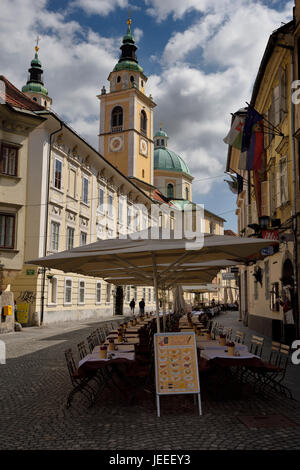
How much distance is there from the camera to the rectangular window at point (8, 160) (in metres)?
23.8

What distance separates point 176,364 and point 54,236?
2172 cm

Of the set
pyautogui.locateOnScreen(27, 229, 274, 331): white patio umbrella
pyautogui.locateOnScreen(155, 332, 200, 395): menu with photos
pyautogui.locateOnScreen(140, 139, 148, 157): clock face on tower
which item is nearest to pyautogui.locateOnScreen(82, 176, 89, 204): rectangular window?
pyautogui.locateOnScreen(140, 139, 148, 157): clock face on tower

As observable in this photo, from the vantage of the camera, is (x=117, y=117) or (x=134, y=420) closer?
(x=134, y=420)

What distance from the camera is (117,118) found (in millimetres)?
55719

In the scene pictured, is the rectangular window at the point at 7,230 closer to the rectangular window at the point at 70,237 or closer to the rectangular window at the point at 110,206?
the rectangular window at the point at 70,237

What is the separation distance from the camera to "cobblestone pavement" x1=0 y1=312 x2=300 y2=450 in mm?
5543

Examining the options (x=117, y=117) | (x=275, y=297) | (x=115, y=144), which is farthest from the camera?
(x=117, y=117)

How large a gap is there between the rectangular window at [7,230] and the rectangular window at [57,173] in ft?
16.3

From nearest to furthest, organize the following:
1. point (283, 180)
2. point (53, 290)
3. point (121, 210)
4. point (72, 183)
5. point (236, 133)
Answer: point (283, 180) → point (236, 133) → point (53, 290) → point (72, 183) → point (121, 210)

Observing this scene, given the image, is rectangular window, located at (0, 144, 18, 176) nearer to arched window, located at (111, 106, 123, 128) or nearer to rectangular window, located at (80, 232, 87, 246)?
rectangular window, located at (80, 232, 87, 246)

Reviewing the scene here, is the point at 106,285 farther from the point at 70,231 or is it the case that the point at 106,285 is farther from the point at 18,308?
the point at 18,308

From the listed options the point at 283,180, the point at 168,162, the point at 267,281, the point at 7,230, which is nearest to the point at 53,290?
the point at 7,230

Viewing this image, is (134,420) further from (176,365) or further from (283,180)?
(283,180)

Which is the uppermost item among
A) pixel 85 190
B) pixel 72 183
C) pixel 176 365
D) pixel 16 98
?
pixel 16 98
